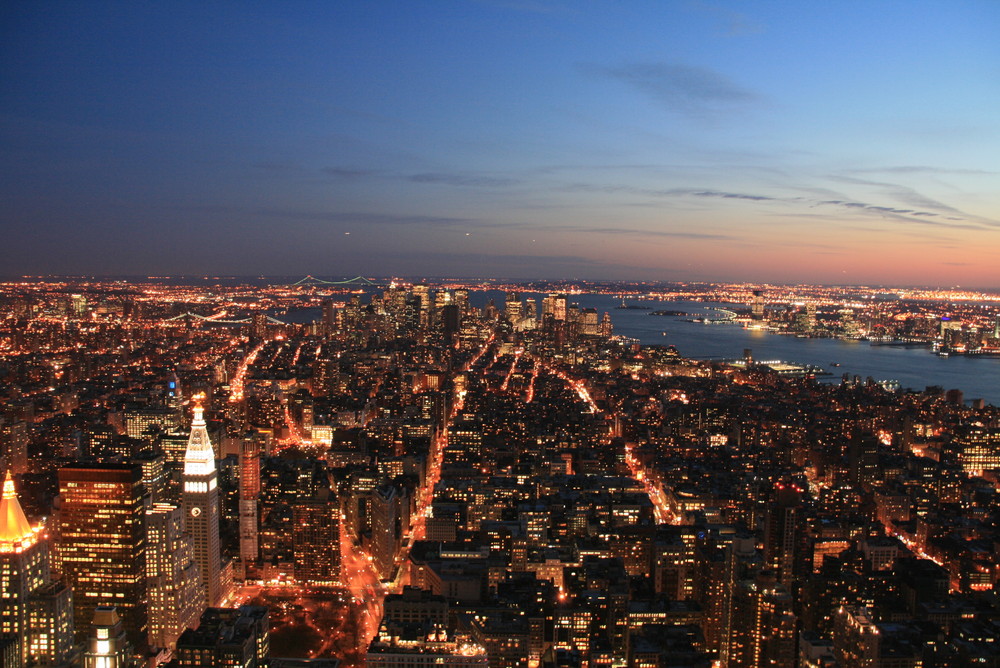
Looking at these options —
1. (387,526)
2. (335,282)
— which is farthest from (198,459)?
(335,282)

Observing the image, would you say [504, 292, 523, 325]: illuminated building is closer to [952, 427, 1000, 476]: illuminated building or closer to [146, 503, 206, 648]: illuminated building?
[952, 427, 1000, 476]: illuminated building

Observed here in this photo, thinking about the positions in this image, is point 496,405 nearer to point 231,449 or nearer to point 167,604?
point 231,449

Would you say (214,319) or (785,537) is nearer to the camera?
(785,537)

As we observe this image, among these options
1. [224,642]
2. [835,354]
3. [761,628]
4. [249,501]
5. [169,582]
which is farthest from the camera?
[835,354]

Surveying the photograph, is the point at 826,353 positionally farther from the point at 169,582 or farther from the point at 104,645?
the point at 104,645

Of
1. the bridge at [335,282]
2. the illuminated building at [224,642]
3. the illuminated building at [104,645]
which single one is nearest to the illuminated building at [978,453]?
the illuminated building at [224,642]

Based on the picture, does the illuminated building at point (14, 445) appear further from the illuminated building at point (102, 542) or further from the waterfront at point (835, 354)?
the waterfront at point (835, 354)
